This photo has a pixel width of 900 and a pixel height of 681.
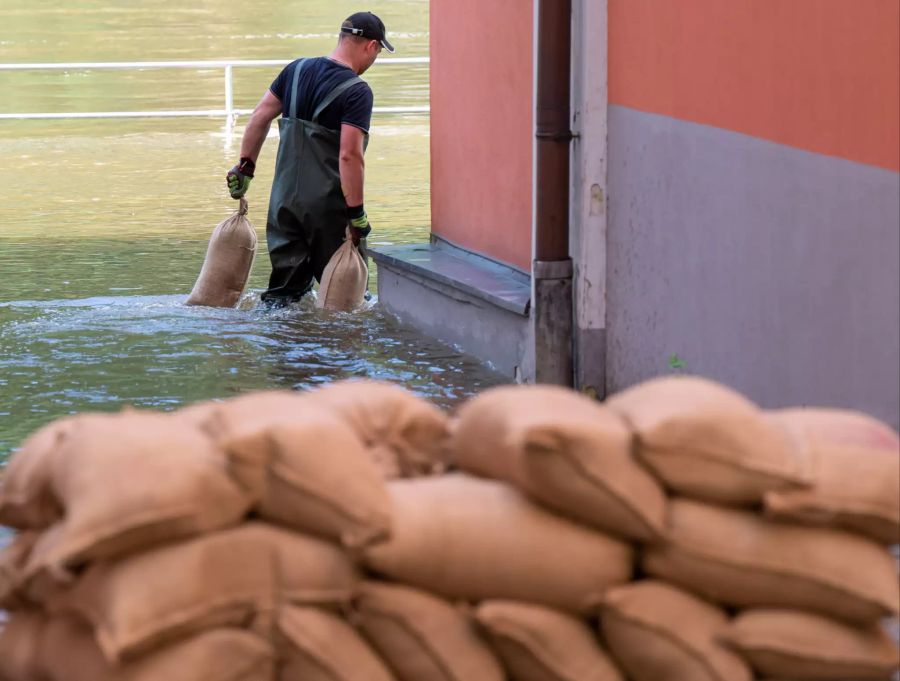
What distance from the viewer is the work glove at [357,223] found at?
808 cm

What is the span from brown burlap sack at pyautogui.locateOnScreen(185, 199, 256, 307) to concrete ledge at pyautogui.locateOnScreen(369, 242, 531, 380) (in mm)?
753

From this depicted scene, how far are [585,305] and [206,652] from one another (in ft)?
13.6

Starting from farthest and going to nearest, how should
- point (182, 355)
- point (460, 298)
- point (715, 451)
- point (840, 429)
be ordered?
point (460, 298) → point (182, 355) → point (840, 429) → point (715, 451)

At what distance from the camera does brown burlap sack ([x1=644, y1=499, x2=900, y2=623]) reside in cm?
278

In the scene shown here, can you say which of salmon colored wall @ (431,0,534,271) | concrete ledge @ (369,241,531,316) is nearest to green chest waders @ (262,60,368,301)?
concrete ledge @ (369,241,531,316)

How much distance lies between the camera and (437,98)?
862cm

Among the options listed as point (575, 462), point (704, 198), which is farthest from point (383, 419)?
point (704, 198)

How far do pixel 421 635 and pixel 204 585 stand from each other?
41 cm

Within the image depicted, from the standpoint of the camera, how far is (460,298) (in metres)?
7.66

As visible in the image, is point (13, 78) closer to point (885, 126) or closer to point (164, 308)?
point (164, 308)

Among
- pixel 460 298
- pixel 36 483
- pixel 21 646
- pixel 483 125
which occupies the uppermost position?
pixel 483 125

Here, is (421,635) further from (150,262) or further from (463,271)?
(150,262)

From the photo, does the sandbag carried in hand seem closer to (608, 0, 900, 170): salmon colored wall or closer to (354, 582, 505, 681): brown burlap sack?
(608, 0, 900, 170): salmon colored wall

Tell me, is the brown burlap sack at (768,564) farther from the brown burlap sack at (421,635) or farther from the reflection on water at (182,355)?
the reflection on water at (182,355)
